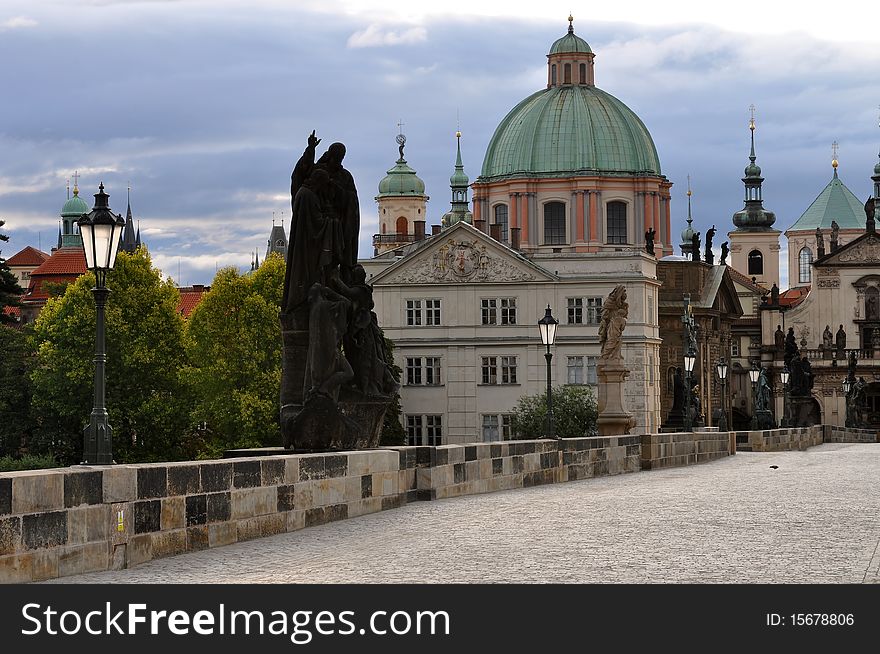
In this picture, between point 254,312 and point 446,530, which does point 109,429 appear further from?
point 254,312

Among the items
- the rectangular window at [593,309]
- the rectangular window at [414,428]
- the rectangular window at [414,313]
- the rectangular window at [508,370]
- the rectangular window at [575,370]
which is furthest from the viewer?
the rectangular window at [414,313]

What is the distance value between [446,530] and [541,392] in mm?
70327

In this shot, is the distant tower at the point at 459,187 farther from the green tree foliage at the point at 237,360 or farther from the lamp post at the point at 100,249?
the lamp post at the point at 100,249

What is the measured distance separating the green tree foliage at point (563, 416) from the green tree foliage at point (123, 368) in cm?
1650

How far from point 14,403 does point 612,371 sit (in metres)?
40.0

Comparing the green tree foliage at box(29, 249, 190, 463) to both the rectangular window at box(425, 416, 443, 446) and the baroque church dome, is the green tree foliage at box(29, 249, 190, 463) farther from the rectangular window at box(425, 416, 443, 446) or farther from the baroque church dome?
the baroque church dome

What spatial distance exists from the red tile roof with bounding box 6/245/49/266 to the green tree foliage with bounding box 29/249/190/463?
331 feet

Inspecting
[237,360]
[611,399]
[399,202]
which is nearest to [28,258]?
[399,202]

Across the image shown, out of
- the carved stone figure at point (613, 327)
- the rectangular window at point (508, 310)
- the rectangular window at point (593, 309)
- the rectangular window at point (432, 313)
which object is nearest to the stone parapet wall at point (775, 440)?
the carved stone figure at point (613, 327)

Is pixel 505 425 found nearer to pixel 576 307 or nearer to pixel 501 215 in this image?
pixel 576 307

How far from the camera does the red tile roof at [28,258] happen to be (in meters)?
170

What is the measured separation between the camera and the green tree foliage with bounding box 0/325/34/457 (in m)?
70.5

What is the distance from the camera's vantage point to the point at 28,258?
565 ft

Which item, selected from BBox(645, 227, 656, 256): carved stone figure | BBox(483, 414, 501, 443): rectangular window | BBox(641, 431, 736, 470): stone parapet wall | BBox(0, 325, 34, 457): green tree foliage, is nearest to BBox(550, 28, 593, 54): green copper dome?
BBox(645, 227, 656, 256): carved stone figure
